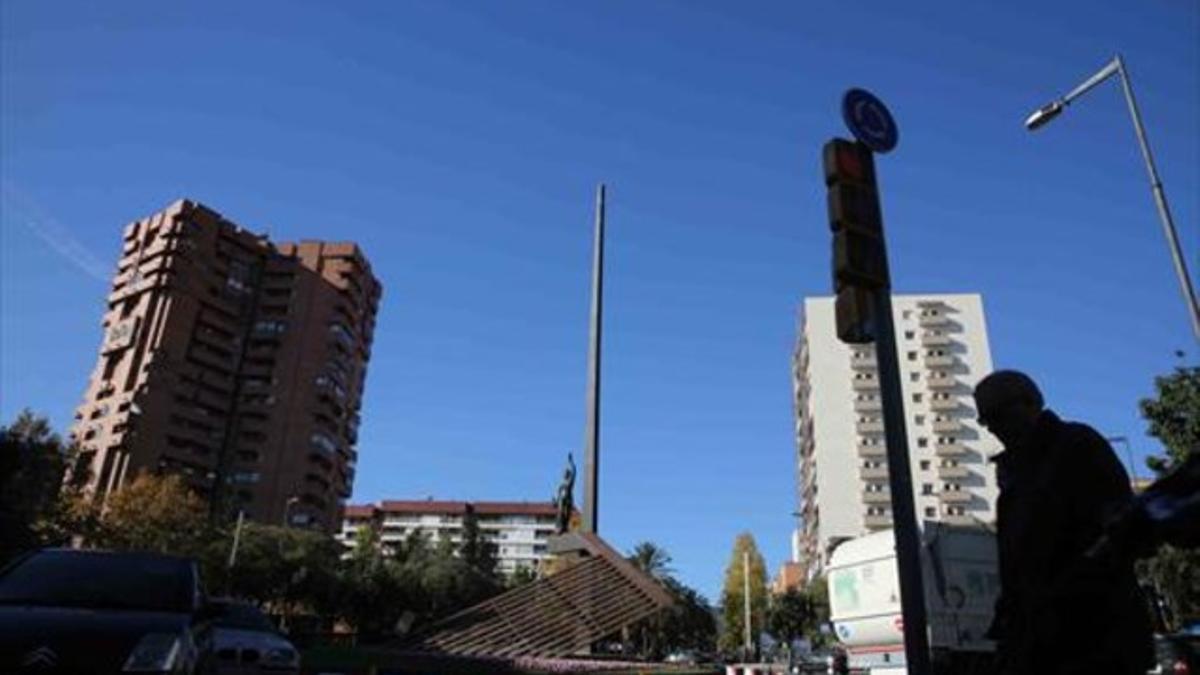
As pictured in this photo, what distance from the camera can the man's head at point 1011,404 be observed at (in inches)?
125

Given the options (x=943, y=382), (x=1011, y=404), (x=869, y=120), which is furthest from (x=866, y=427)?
(x=1011, y=404)

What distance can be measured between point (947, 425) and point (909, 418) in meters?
4.19

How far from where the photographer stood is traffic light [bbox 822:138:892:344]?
504 cm

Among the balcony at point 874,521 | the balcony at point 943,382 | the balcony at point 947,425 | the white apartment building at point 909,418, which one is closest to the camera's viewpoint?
the balcony at point 874,521

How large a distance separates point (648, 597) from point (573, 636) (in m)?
1.85

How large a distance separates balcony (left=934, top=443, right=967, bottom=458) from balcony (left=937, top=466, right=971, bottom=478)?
5.12 ft

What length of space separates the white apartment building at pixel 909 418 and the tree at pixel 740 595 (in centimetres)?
661

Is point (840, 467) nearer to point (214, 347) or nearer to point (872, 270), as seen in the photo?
point (214, 347)

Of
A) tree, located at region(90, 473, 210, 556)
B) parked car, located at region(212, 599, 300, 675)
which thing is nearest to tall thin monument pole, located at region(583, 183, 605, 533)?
parked car, located at region(212, 599, 300, 675)

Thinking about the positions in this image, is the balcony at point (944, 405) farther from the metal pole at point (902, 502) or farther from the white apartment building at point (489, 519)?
the metal pole at point (902, 502)

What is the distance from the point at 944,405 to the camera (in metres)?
96.4

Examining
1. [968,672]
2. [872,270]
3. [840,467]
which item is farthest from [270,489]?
[872,270]

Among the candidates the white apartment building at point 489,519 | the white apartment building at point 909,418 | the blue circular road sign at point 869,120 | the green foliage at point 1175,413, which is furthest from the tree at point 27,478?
the white apartment building at point 489,519

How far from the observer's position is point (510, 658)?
56.3ft
